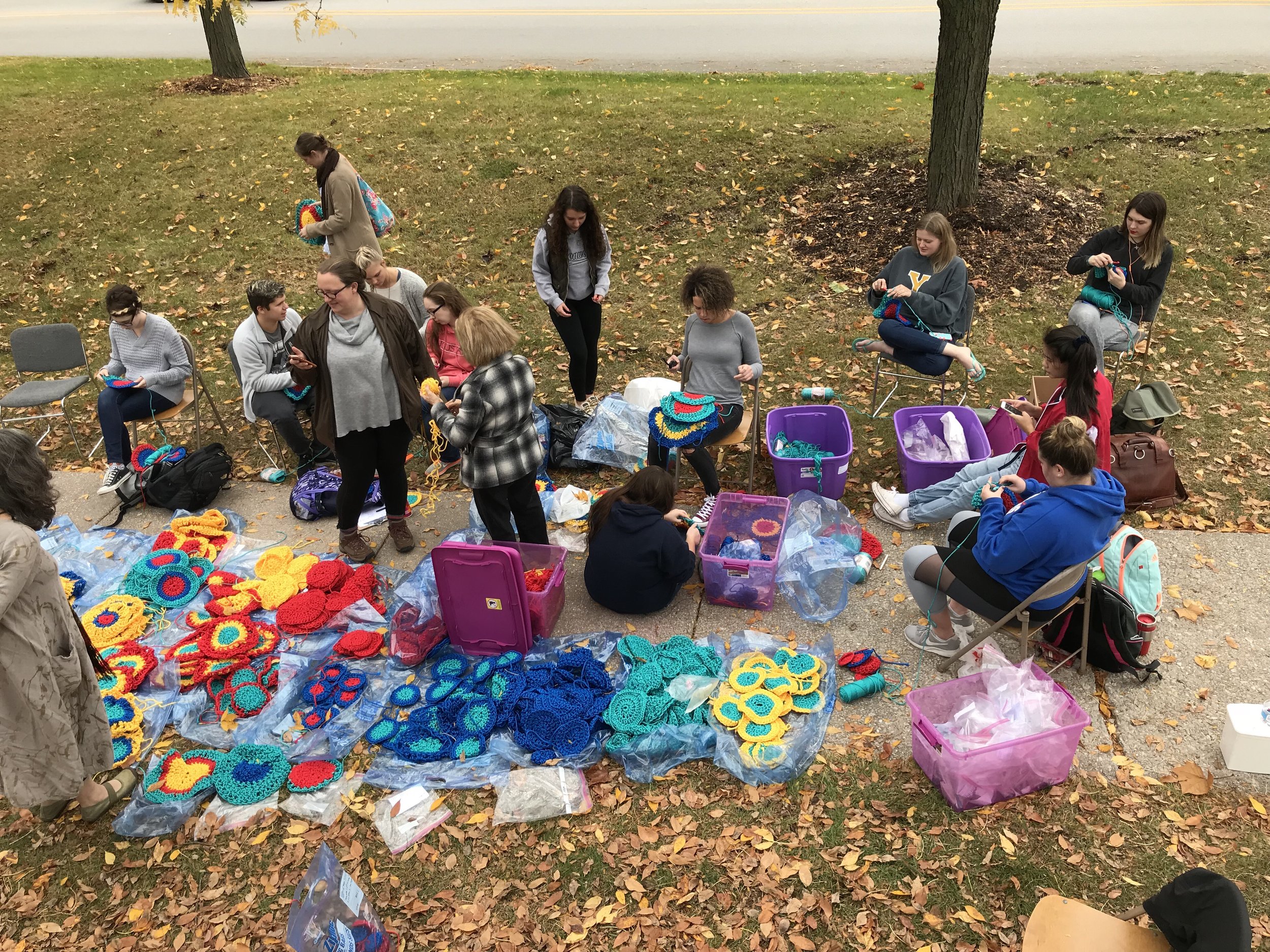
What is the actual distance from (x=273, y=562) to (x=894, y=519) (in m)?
4.09

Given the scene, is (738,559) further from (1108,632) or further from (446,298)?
(446,298)

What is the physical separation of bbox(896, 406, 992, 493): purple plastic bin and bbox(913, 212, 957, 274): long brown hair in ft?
3.42

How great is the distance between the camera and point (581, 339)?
713cm

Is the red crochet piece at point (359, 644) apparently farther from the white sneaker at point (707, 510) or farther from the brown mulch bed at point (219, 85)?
the brown mulch bed at point (219, 85)

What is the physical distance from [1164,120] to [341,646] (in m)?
11.4

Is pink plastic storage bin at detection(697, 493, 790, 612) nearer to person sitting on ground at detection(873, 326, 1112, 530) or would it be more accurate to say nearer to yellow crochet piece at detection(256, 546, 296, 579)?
person sitting on ground at detection(873, 326, 1112, 530)

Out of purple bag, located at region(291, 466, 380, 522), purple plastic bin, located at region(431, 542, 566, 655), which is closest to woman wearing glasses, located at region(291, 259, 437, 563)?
purple bag, located at region(291, 466, 380, 522)

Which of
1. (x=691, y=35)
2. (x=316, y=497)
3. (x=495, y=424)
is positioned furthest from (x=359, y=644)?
(x=691, y=35)

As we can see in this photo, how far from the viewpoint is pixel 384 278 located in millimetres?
6773

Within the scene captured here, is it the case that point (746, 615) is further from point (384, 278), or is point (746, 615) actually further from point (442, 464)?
point (384, 278)

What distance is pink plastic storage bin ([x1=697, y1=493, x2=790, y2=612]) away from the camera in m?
5.20

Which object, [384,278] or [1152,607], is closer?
[1152,607]

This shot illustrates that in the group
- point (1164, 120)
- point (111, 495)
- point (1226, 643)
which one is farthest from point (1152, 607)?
point (1164, 120)

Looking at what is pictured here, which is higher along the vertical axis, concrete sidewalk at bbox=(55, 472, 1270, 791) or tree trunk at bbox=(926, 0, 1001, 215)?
tree trunk at bbox=(926, 0, 1001, 215)
